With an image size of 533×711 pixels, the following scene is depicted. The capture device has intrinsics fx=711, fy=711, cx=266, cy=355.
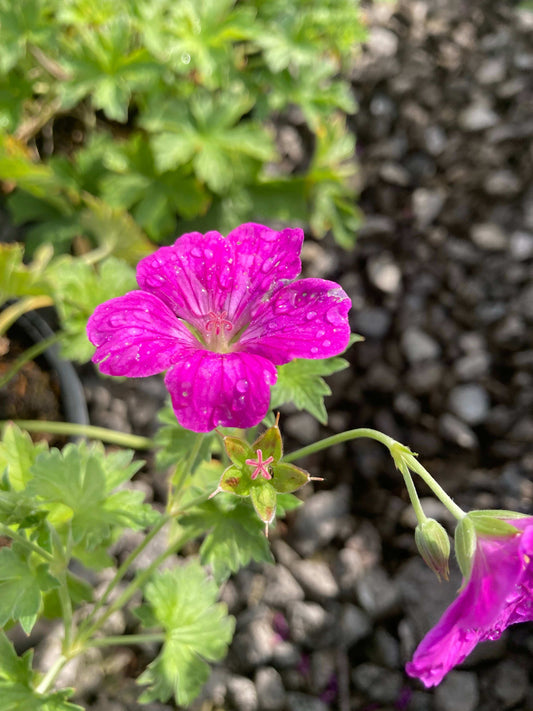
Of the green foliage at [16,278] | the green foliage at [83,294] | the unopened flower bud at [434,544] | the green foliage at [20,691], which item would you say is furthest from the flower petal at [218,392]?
the green foliage at [16,278]

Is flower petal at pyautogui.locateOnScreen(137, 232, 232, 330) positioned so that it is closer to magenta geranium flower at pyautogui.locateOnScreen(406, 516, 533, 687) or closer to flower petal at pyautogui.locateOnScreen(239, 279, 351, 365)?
flower petal at pyautogui.locateOnScreen(239, 279, 351, 365)

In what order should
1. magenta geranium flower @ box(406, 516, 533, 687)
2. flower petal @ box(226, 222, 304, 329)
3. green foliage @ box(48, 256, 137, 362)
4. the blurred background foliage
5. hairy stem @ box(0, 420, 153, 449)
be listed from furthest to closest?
the blurred background foliage < hairy stem @ box(0, 420, 153, 449) < green foliage @ box(48, 256, 137, 362) < flower petal @ box(226, 222, 304, 329) < magenta geranium flower @ box(406, 516, 533, 687)

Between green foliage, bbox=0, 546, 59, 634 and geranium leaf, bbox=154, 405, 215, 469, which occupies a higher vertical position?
geranium leaf, bbox=154, 405, 215, 469

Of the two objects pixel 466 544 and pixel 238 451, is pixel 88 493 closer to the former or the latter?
pixel 238 451

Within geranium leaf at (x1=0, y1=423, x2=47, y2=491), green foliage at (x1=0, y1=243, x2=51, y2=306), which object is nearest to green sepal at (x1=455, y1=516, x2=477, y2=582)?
geranium leaf at (x1=0, y1=423, x2=47, y2=491)

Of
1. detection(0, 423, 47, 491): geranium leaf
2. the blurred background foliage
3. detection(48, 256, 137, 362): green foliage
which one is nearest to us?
detection(0, 423, 47, 491): geranium leaf

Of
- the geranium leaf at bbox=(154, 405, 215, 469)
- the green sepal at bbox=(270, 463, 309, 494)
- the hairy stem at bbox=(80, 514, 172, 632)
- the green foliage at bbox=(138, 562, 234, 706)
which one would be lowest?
the green foliage at bbox=(138, 562, 234, 706)

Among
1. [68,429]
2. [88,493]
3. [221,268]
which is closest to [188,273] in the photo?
[221,268]
